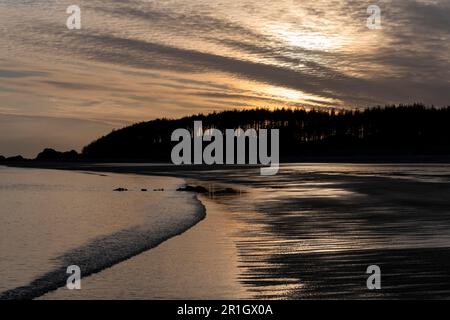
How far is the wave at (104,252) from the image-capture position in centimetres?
1259

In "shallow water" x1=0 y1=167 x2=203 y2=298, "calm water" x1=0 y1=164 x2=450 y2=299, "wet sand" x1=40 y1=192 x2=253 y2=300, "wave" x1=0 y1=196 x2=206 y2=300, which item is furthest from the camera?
"shallow water" x1=0 y1=167 x2=203 y2=298

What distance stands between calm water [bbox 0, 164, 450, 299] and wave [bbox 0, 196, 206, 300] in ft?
0.15

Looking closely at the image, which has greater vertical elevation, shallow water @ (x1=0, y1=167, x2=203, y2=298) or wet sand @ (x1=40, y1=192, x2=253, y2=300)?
wet sand @ (x1=40, y1=192, x2=253, y2=300)

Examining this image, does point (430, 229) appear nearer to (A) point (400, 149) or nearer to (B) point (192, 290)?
(B) point (192, 290)

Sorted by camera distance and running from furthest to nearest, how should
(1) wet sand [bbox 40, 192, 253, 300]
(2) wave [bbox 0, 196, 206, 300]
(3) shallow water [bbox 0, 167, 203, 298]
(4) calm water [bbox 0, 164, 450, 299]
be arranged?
(3) shallow water [bbox 0, 167, 203, 298]
(2) wave [bbox 0, 196, 206, 300]
(4) calm water [bbox 0, 164, 450, 299]
(1) wet sand [bbox 40, 192, 253, 300]

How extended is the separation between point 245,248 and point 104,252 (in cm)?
383

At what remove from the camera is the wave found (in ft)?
41.3

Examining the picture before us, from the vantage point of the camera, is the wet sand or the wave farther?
the wave

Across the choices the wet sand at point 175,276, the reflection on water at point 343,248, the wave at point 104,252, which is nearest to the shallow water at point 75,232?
the wave at point 104,252

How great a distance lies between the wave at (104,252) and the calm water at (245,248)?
0.15 ft

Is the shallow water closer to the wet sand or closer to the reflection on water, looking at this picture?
the wet sand

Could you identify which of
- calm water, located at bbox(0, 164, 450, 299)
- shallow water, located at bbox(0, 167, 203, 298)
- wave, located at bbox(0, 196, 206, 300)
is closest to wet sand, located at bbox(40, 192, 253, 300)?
calm water, located at bbox(0, 164, 450, 299)

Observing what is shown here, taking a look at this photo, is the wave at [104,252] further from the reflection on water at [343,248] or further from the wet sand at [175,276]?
the reflection on water at [343,248]

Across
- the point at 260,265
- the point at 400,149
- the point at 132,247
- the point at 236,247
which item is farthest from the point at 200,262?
the point at 400,149
